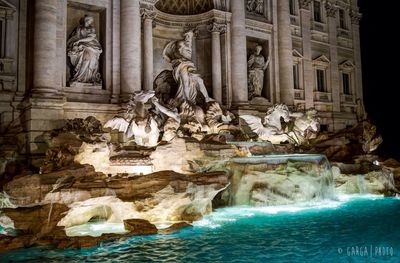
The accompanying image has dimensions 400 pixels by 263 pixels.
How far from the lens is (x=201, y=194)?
8.87m

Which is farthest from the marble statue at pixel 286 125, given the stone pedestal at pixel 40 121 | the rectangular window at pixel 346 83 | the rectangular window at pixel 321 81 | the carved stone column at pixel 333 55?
the rectangular window at pixel 346 83

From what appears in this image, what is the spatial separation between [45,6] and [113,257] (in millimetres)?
10188

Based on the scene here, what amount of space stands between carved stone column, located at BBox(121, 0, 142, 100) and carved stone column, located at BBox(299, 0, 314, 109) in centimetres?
1100

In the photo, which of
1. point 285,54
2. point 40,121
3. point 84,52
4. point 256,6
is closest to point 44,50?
point 84,52

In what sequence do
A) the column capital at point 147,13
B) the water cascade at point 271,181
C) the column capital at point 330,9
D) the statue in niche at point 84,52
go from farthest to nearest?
the column capital at point 330,9, the column capital at point 147,13, the statue in niche at point 84,52, the water cascade at point 271,181

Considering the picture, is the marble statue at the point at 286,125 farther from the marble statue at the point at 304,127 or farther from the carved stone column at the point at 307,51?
the carved stone column at the point at 307,51

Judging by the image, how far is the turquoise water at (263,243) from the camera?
5.89 m

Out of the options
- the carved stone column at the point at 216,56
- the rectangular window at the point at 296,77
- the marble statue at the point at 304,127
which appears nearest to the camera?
the marble statue at the point at 304,127

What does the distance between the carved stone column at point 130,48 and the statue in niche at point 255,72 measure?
6.73m

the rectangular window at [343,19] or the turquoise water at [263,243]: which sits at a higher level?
the rectangular window at [343,19]

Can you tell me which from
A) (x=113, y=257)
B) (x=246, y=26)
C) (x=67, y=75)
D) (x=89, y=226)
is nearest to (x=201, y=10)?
(x=246, y=26)

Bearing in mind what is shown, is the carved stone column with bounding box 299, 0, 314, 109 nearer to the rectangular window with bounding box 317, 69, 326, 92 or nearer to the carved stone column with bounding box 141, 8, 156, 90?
the rectangular window with bounding box 317, 69, 326, 92

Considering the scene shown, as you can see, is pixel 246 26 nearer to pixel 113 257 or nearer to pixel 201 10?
pixel 201 10

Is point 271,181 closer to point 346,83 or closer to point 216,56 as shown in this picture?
point 216,56
